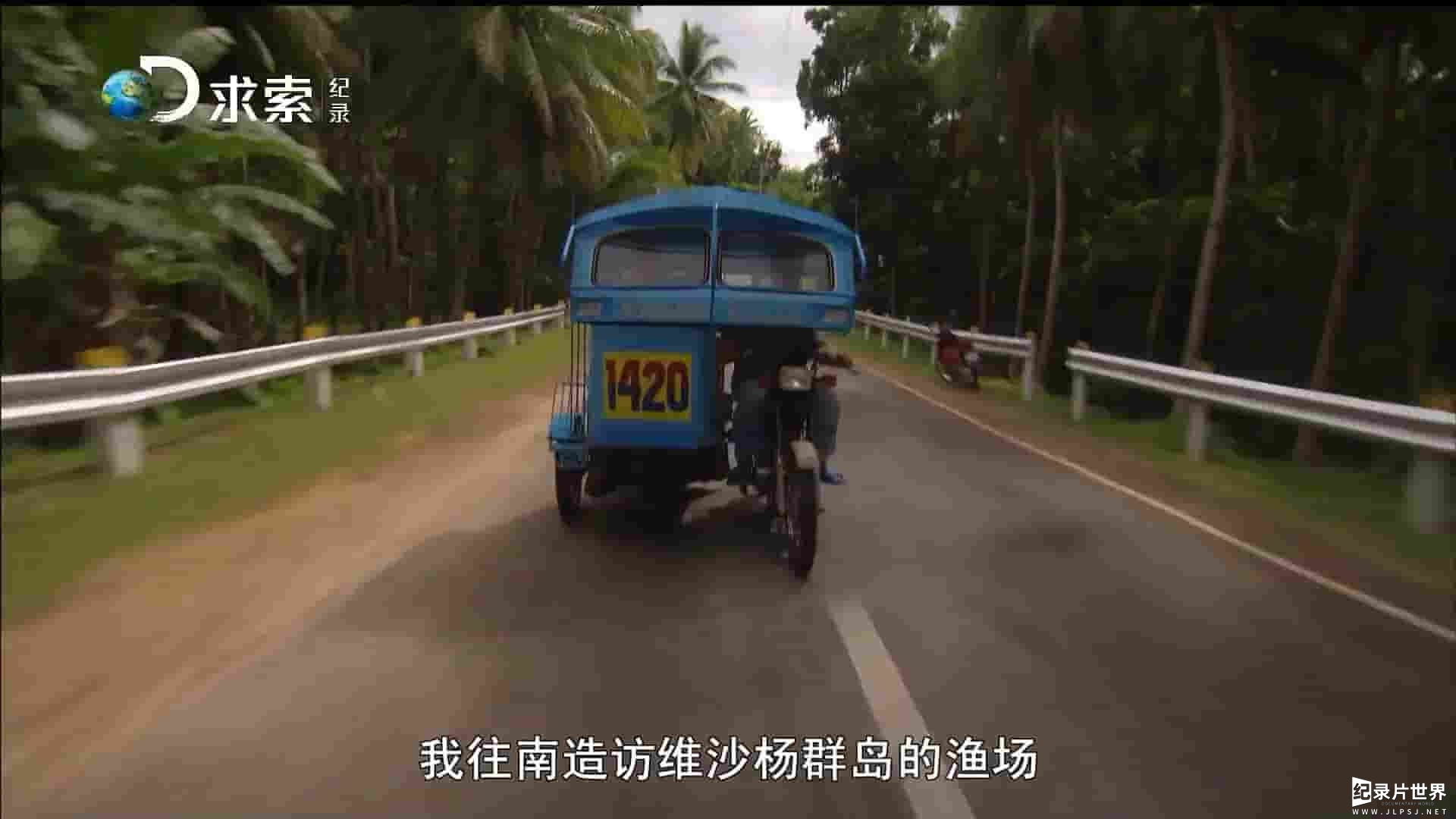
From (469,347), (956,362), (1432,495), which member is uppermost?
(1432,495)

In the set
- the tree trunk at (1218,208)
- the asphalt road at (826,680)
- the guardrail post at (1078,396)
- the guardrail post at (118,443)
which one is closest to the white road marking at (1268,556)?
the asphalt road at (826,680)

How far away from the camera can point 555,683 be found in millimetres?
4578

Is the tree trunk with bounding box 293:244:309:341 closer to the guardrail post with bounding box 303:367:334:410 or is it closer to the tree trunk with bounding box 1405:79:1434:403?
the guardrail post with bounding box 303:367:334:410

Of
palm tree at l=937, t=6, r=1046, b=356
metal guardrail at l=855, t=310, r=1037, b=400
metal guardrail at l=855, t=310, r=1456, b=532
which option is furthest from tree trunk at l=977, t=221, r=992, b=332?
palm tree at l=937, t=6, r=1046, b=356

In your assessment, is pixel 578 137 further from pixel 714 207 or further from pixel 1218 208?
pixel 1218 208

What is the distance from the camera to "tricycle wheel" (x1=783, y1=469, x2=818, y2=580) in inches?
253

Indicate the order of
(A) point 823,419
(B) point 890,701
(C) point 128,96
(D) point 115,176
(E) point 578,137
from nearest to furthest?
(C) point 128,96 < (B) point 890,701 < (D) point 115,176 < (A) point 823,419 < (E) point 578,137

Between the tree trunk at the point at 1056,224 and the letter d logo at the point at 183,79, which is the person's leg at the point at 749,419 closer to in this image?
the tree trunk at the point at 1056,224

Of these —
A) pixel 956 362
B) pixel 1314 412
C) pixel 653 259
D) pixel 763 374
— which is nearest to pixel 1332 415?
pixel 1314 412

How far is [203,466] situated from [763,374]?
11.3ft

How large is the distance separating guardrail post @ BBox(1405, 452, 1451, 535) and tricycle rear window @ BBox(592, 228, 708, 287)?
5008 millimetres

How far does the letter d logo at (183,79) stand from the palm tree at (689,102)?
1618mm

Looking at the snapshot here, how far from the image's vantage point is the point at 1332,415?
9352 mm

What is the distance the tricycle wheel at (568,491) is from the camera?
7715 millimetres
